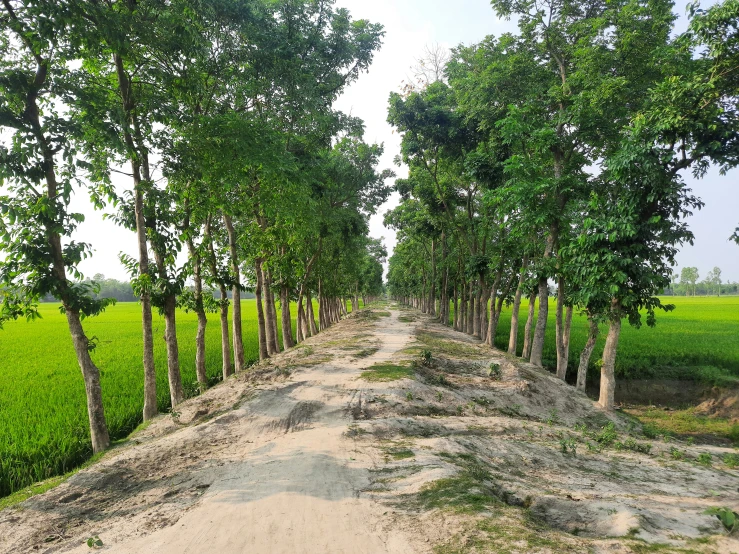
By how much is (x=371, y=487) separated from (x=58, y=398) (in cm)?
1100

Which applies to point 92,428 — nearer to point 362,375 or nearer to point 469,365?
point 362,375

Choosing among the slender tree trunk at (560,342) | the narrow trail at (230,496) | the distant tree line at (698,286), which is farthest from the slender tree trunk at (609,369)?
the distant tree line at (698,286)

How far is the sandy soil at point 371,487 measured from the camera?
3.48m

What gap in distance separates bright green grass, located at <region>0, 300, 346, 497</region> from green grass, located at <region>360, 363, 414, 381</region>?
591cm

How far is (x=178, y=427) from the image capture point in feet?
24.6

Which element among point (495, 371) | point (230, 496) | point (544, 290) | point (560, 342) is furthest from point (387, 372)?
point (560, 342)

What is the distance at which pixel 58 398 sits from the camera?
10.7 metres

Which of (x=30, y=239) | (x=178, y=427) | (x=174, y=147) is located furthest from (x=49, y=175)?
(x=178, y=427)

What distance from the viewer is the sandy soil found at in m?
3.48

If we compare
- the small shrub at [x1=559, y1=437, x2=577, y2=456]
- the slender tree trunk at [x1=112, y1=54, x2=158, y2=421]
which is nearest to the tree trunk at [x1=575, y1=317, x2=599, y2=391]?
the small shrub at [x1=559, y1=437, x2=577, y2=456]

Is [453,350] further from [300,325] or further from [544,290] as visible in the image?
[300,325]

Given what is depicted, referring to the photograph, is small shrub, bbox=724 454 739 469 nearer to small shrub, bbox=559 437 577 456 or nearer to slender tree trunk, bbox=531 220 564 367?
small shrub, bbox=559 437 577 456

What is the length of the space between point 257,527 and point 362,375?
659 centimetres

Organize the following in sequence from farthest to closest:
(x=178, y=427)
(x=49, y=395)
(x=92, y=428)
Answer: (x=49, y=395) → (x=178, y=427) → (x=92, y=428)
